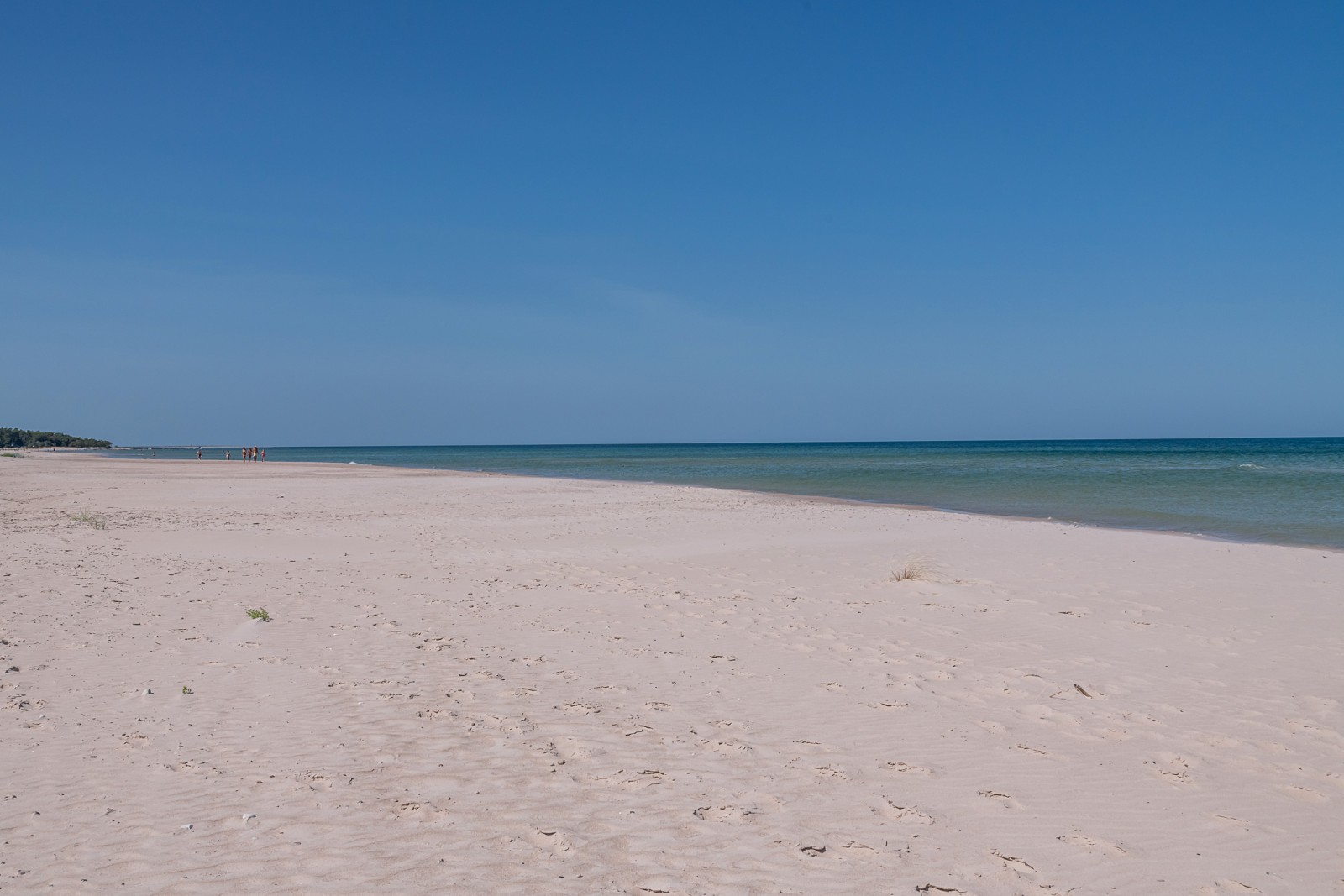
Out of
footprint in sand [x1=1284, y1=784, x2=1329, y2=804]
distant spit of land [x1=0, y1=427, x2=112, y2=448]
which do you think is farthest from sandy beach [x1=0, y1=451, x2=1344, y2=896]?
distant spit of land [x1=0, y1=427, x2=112, y2=448]

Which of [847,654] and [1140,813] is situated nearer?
[1140,813]

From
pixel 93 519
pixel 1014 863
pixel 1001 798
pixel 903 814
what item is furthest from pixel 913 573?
pixel 93 519

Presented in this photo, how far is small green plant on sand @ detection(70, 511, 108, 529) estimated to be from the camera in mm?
16344

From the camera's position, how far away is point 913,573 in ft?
35.6

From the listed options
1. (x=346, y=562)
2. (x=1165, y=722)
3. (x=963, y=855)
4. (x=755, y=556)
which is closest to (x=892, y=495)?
(x=755, y=556)

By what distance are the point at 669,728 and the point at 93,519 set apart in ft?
54.7

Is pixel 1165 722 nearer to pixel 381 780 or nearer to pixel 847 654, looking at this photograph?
pixel 847 654

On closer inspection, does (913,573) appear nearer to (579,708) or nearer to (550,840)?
(579,708)

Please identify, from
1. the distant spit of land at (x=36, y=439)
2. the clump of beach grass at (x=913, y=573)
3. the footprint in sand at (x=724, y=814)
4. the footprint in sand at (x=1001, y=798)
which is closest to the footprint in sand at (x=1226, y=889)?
the footprint in sand at (x=1001, y=798)

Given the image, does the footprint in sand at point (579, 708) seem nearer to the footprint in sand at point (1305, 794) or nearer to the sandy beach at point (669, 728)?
the sandy beach at point (669, 728)

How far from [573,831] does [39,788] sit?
2891 millimetres

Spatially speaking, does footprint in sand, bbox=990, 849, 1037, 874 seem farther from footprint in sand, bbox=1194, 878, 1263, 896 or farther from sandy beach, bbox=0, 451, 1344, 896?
footprint in sand, bbox=1194, 878, 1263, 896

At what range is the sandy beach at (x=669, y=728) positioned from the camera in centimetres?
391

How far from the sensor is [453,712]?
5852mm
